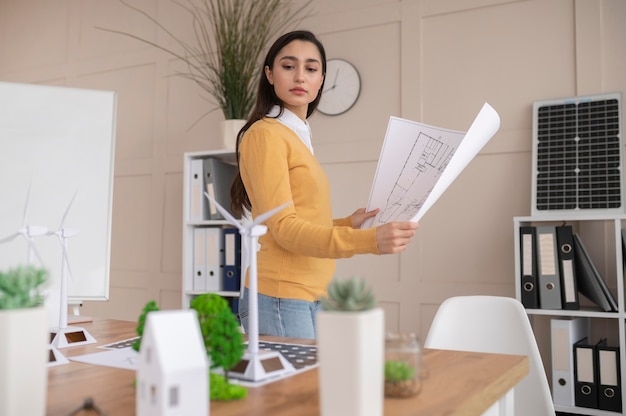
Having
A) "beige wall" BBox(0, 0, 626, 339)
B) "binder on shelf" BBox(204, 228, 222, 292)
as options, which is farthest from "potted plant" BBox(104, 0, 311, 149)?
"binder on shelf" BBox(204, 228, 222, 292)

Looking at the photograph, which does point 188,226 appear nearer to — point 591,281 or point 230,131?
point 230,131

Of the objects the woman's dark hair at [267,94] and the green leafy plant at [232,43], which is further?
the green leafy plant at [232,43]

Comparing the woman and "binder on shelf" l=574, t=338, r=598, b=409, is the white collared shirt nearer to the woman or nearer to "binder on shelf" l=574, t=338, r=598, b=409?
the woman

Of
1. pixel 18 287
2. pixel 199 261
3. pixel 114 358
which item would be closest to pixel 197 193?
pixel 199 261

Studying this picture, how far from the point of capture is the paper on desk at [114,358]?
1.19m

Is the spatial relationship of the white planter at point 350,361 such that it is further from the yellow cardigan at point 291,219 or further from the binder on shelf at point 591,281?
the binder on shelf at point 591,281

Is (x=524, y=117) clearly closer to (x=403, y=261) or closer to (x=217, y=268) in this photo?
(x=403, y=261)

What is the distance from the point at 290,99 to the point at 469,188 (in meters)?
1.61

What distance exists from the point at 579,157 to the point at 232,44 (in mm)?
1919

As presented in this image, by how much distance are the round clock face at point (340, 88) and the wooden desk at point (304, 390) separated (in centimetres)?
232

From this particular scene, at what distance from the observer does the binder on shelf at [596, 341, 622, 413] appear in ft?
8.06

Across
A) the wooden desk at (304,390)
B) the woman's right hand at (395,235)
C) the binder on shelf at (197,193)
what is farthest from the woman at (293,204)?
the binder on shelf at (197,193)

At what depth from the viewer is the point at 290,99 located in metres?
1.75

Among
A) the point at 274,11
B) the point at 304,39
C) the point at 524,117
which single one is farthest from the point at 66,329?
the point at 274,11
